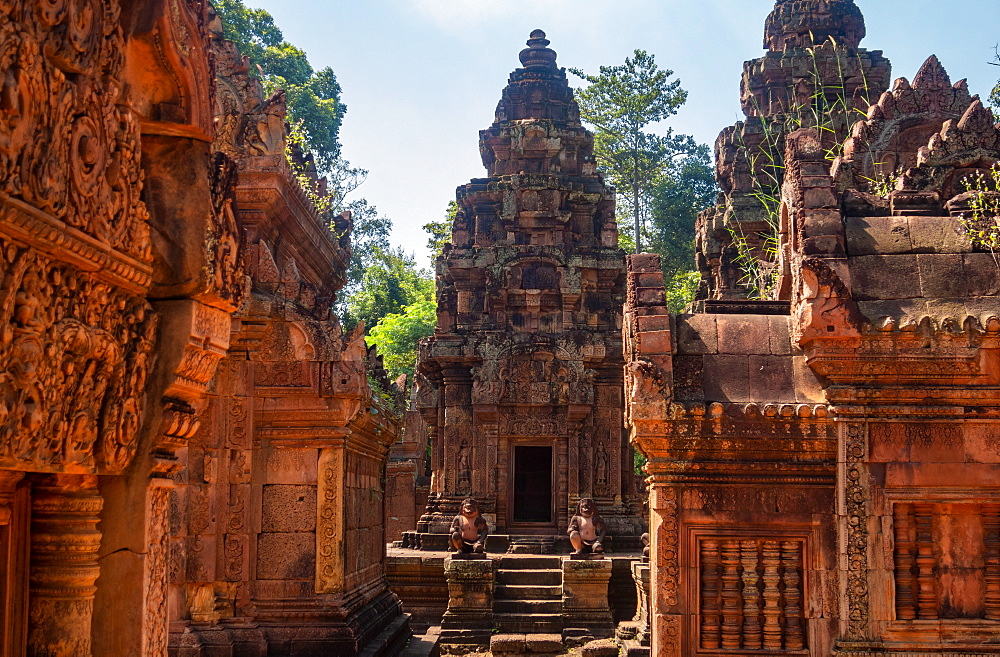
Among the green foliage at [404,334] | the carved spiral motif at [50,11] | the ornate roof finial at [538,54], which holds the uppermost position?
the ornate roof finial at [538,54]


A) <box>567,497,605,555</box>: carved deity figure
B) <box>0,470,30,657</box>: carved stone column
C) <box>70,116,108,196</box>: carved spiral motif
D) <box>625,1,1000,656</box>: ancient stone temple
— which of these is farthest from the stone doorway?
<box>70,116,108,196</box>: carved spiral motif

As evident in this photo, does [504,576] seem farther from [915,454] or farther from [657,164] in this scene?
[657,164]

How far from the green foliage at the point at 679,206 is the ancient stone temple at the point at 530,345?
16591 mm

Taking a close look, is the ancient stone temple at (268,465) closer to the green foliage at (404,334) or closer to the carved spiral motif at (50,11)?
the carved spiral motif at (50,11)

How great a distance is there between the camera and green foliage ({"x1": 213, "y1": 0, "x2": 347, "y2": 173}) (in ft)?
113

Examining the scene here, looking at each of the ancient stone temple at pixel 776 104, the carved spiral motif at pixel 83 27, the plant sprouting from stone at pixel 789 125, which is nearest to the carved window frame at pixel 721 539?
the carved spiral motif at pixel 83 27

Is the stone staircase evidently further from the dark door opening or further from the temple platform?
the dark door opening

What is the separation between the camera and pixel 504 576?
52.0 feet

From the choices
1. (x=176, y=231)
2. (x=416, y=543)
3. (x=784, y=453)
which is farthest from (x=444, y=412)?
(x=176, y=231)

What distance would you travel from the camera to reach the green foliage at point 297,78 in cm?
3438

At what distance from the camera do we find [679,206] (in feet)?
129

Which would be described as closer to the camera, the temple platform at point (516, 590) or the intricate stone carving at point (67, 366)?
the intricate stone carving at point (67, 366)

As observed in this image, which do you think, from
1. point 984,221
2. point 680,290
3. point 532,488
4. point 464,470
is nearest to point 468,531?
point 464,470

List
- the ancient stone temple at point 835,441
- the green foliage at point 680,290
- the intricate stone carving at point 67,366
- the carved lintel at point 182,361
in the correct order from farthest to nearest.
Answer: the green foliage at point 680,290, the ancient stone temple at point 835,441, the carved lintel at point 182,361, the intricate stone carving at point 67,366
